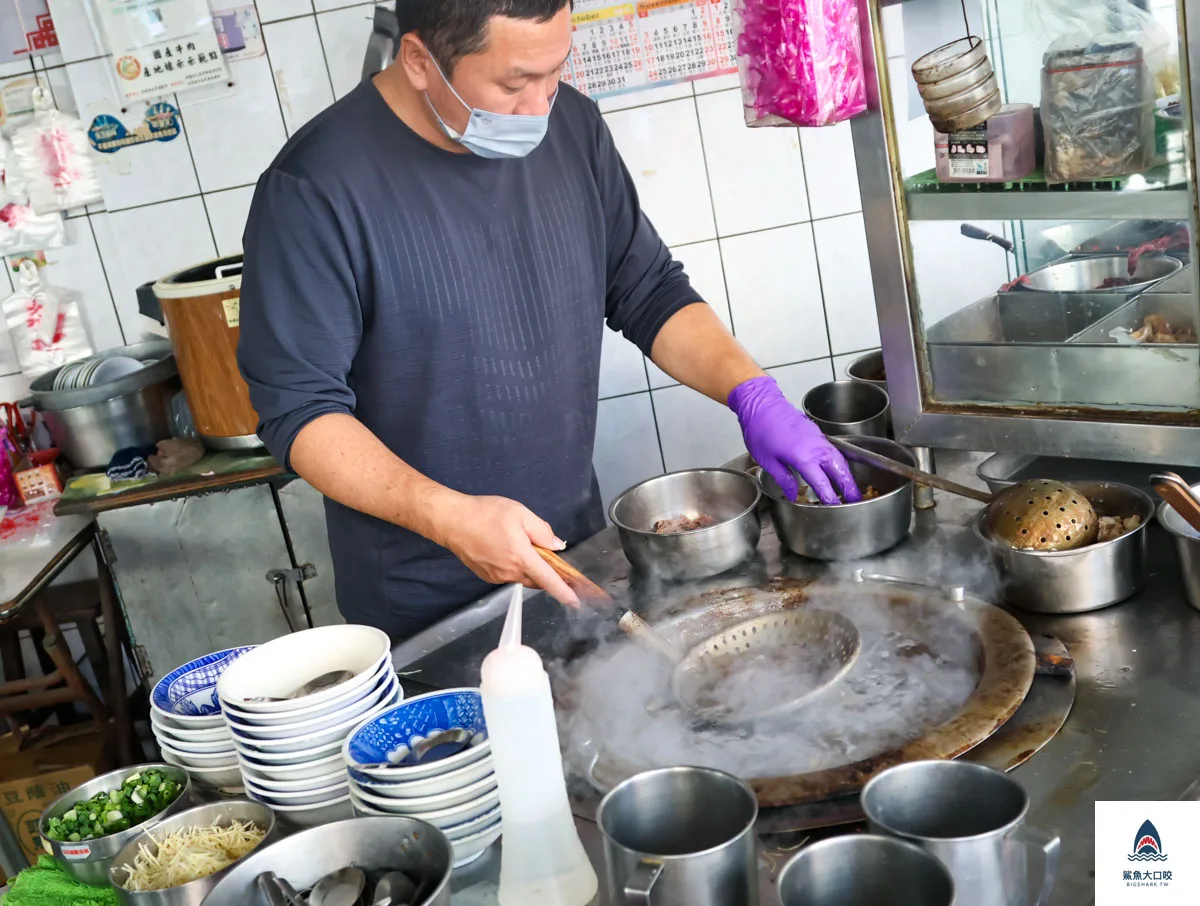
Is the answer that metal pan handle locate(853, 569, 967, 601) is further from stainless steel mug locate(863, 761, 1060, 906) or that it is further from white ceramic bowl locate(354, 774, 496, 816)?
Answer: white ceramic bowl locate(354, 774, 496, 816)

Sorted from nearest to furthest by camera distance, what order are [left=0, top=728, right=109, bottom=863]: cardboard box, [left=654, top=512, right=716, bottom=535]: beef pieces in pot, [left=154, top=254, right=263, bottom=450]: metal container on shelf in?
[left=654, top=512, right=716, bottom=535]: beef pieces in pot < [left=154, top=254, right=263, bottom=450]: metal container on shelf < [left=0, top=728, right=109, bottom=863]: cardboard box

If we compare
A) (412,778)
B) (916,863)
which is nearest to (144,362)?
(412,778)

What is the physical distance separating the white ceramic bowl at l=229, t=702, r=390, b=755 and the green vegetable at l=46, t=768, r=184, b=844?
0.12 m

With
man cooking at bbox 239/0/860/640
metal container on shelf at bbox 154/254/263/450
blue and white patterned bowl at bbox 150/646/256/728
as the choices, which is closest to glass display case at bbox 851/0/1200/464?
man cooking at bbox 239/0/860/640

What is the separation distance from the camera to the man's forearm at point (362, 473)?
1727mm

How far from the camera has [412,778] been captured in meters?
1.24

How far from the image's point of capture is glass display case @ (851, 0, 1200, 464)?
1.51m

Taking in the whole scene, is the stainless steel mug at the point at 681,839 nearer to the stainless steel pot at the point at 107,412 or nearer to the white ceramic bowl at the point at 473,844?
the white ceramic bowl at the point at 473,844

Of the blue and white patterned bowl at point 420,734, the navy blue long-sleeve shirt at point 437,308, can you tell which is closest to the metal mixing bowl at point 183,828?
the blue and white patterned bowl at point 420,734

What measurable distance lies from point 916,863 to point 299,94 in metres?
3.03

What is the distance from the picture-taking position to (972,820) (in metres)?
1.06

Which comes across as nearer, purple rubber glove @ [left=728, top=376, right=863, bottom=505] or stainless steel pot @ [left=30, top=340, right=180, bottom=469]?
purple rubber glove @ [left=728, top=376, right=863, bottom=505]

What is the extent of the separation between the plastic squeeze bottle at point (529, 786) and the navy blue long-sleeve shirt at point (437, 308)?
78 centimetres

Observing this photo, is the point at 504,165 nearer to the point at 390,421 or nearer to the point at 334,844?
the point at 390,421
